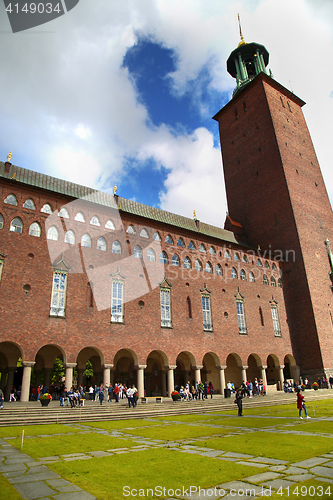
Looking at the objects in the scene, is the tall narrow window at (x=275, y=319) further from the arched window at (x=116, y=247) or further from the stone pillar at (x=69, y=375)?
the stone pillar at (x=69, y=375)

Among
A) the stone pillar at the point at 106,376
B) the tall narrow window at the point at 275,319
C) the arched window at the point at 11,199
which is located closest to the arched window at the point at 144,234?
the arched window at the point at 11,199

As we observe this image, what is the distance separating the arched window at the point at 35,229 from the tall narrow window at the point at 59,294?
2.75 metres

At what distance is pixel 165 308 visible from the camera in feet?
88.4

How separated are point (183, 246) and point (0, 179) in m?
15.3

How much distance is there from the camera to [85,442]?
9.48 m

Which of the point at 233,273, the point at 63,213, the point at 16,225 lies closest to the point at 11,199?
the point at 16,225

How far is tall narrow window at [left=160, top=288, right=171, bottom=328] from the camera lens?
26.4m

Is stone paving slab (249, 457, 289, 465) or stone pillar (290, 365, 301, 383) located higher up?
stone pillar (290, 365, 301, 383)

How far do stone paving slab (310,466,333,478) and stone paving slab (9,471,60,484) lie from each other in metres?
4.41

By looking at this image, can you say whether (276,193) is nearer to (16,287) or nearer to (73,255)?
(73,255)

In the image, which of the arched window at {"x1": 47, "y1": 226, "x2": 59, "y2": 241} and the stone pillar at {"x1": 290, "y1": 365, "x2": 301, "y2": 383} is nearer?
the arched window at {"x1": 47, "y1": 226, "x2": 59, "y2": 241}

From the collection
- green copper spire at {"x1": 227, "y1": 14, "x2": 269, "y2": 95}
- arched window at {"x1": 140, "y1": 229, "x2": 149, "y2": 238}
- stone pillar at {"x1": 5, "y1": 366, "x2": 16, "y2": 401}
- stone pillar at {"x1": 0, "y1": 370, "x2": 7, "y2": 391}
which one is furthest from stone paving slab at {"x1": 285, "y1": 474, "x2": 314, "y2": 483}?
green copper spire at {"x1": 227, "y1": 14, "x2": 269, "y2": 95}

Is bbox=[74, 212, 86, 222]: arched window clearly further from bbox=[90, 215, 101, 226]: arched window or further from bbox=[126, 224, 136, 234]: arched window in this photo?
bbox=[126, 224, 136, 234]: arched window

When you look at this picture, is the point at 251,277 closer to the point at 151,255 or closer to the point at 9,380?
the point at 151,255
